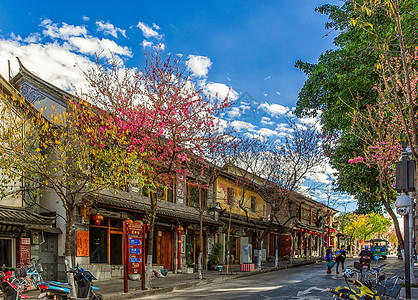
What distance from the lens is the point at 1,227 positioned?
48.5 feet

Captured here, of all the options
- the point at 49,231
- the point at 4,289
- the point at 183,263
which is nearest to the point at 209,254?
the point at 183,263

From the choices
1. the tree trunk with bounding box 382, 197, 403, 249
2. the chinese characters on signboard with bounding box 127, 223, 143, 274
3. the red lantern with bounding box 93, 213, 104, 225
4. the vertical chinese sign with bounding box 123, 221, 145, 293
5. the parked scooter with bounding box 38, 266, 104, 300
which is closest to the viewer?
the parked scooter with bounding box 38, 266, 104, 300

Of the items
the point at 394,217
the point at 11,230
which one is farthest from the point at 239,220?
the point at 11,230

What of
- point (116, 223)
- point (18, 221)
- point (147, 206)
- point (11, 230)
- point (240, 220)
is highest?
point (147, 206)

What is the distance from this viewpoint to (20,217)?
15.1m

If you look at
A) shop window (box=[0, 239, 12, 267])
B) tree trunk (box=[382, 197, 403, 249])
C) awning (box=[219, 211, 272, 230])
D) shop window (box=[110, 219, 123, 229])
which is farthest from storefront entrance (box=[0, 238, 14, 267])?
tree trunk (box=[382, 197, 403, 249])

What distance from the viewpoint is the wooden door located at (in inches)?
947

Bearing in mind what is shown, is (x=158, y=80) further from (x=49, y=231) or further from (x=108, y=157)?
(x=49, y=231)

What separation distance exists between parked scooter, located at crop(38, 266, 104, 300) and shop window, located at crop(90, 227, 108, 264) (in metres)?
7.76

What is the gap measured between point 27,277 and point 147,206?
8125 mm

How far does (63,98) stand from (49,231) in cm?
573

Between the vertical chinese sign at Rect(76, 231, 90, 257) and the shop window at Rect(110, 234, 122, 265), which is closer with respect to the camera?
the vertical chinese sign at Rect(76, 231, 90, 257)

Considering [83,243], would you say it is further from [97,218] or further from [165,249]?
[165,249]

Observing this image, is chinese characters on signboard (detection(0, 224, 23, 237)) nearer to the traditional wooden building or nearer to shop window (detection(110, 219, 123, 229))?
the traditional wooden building
